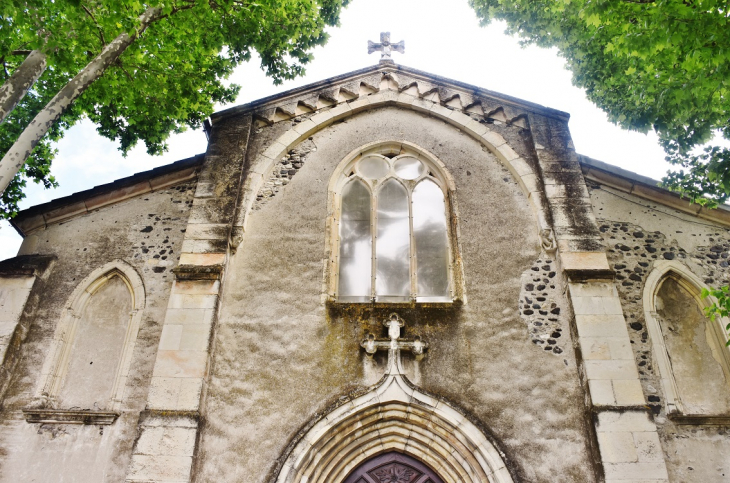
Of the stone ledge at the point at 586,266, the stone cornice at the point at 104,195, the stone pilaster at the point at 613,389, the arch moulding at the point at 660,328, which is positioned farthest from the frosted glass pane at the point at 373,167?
the arch moulding at the point at 660,328

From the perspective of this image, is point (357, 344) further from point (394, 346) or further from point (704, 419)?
point (704, 419)

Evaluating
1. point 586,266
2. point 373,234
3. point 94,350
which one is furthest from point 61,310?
point 586,266

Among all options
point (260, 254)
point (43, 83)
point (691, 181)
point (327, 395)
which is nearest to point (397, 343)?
point (327, 395)

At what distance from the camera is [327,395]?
21.9ft

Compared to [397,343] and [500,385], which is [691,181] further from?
[397,343]

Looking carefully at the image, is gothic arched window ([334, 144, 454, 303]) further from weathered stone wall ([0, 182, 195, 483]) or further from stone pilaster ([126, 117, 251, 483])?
weathered stone wall ([0, 182, 195, 483])

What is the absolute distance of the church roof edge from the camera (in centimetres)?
902

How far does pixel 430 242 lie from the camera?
8.12 m

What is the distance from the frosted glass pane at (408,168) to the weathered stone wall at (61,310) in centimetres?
337

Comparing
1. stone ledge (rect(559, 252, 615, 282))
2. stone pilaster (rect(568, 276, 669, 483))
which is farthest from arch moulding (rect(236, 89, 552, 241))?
stone pilaster (rect(568, 276, 669, 483))

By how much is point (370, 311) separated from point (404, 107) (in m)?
3.96

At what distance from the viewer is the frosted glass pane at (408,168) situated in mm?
8828

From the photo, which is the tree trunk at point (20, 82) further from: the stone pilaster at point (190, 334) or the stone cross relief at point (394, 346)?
the stone cross relief at point (394, 346)

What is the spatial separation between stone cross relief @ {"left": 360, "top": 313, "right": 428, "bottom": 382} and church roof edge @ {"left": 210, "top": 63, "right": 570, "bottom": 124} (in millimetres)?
4494
